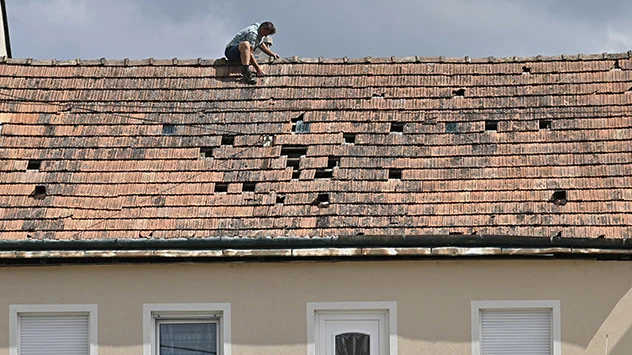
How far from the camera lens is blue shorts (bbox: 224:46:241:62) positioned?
17325 mm

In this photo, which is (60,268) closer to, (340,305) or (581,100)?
(340,305)

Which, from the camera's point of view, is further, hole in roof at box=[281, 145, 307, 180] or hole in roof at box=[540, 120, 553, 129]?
hole in roof at box=[540, 120, 553, 129]

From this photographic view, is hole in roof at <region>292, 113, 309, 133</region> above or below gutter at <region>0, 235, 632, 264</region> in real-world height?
above

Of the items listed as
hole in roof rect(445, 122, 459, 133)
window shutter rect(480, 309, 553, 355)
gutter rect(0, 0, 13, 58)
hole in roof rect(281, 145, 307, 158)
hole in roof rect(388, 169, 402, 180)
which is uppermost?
gutter rect(0, 0, 13, 58)

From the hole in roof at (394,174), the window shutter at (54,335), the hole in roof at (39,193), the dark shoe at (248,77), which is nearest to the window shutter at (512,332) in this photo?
the hole in roof at (394,174)

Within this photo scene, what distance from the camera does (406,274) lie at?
1422cm

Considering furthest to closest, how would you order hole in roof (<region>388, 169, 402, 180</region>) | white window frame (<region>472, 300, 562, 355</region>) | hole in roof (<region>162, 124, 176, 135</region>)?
hole in roof (<region>162, 124, 176, 135</region>) < hole in roof (<region>388, 169, 402, 180</region>) < white window frame (<region>472, 300, 562, 355</region>)

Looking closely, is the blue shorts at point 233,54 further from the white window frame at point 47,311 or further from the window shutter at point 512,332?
the window shutter at point 512,332

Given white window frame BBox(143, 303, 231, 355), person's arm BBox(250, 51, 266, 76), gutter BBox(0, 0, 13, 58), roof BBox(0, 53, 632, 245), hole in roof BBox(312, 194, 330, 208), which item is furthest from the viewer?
gutter BBox(0, 0, 13, 58)

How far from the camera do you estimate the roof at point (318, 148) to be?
14648mm

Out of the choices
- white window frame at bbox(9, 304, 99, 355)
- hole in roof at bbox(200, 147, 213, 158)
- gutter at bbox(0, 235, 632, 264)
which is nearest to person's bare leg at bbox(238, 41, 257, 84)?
hole in roof at bbox(200, 147, 213, 158)

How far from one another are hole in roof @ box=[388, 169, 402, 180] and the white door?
1.73 metres

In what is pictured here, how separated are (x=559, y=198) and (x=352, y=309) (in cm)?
259

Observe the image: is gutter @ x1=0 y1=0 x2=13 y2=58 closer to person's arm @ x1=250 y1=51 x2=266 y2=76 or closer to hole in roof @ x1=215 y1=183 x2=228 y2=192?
person's arm @ x1=250 y1=51 x2=266 y2=76
